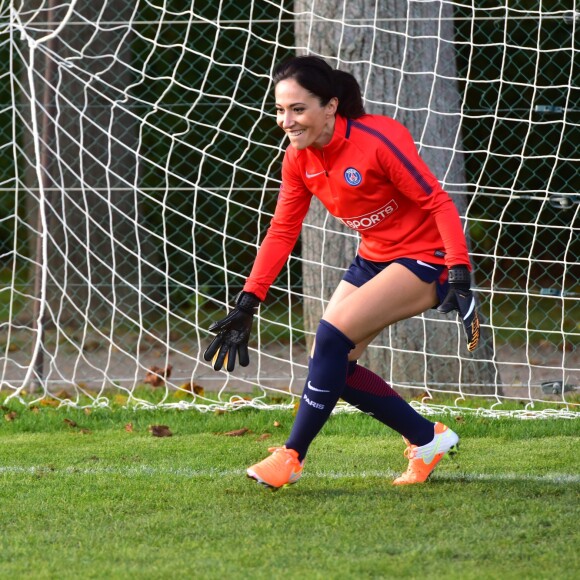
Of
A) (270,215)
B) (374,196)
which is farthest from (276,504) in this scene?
(270,215)

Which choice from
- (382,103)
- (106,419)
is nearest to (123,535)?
(106,419)

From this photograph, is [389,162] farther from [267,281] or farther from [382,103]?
[382,103]

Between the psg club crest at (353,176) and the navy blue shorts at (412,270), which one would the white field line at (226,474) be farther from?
the psg club crest at (353,176)

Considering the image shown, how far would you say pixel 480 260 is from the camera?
1180 cm

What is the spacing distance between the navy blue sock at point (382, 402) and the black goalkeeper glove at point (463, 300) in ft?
1.55

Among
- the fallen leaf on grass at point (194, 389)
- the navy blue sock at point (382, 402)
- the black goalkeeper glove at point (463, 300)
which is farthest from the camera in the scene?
the fallen leaf on grass at point (194, 389)

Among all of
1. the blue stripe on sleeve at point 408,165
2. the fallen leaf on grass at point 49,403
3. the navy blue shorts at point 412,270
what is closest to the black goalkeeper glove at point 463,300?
the navy blue shorts at point 412,270

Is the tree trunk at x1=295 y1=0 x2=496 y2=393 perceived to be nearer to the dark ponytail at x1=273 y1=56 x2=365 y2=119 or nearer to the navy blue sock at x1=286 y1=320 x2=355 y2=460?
the dark ponytail at x1=273 y1=56 x2=365 y2=119

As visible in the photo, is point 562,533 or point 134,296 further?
point 134,296

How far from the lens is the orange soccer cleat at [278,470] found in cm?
427

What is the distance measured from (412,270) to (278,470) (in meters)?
0.97

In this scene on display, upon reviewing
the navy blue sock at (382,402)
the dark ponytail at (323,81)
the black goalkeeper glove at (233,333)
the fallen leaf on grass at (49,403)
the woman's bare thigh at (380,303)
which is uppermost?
the dark ponytail at (323,81)

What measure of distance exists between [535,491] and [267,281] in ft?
4.58

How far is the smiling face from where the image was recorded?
13.7 feet
